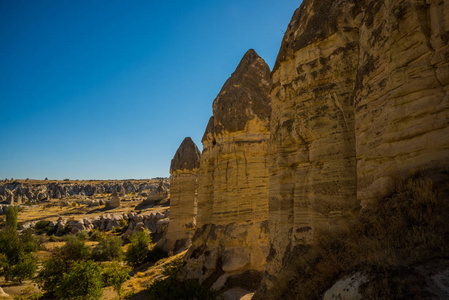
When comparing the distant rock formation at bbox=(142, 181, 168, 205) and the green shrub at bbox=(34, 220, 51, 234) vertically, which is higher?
the distant rock formation at bbox=(142, 181, 168, 205)

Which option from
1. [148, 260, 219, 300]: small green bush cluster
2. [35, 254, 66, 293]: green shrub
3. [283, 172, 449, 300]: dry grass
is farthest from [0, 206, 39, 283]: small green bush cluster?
[283, 172, 449, 300]: dry grass

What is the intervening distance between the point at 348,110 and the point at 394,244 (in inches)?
104

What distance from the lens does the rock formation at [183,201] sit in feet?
58.8

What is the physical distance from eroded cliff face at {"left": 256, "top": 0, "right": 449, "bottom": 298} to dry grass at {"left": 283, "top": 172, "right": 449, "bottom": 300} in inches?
15.0

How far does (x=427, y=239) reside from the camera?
7.92 feet

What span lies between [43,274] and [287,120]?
46.8 feet

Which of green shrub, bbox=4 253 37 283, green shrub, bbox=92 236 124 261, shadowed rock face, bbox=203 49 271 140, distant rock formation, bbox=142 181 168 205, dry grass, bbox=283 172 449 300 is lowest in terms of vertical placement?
green shrub, bbox=92 236 124 261

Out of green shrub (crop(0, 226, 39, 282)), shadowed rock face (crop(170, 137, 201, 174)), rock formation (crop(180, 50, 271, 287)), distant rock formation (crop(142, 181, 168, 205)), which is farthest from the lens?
distant rock formation (crop(142, 181, 168, 205))

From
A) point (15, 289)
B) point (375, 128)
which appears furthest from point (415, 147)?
point (15, 289)

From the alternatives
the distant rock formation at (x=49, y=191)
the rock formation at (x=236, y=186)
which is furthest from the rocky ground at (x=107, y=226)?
the distant rock formation at (x=49, y=191)

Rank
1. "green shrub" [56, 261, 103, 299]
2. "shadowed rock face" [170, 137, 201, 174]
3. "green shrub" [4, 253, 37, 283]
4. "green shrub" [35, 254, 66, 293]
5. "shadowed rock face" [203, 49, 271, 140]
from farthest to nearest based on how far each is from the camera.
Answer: "shadowed rock face" [170, 137, 201, 174], "green shrub" [4, 253, 37, 283], "green shrub" [35, 254, 66, 293], "shadowed rock face" [203, 49, 271, 140], "green shrub" [56, 261, 103, 299]

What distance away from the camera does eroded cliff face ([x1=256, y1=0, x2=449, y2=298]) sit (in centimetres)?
310

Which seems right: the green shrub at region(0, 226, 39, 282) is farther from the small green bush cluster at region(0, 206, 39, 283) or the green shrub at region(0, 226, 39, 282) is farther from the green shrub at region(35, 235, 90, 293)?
the green shrub at region(35, 235, 90, 293)

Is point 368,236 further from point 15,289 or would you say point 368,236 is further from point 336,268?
point 15,289
